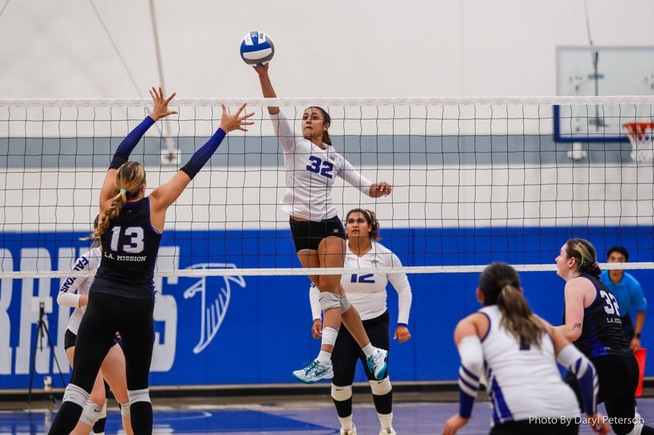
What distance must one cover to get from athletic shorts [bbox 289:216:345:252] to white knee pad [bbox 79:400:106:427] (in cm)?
207

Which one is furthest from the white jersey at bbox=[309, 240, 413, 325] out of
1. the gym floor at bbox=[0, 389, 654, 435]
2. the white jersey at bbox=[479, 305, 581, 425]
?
the white jersey at bbox=[479, 305, 581, 425]

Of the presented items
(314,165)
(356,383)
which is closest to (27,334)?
(356,383)

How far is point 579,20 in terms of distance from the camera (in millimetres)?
13086

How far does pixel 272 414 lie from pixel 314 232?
4.21 metres

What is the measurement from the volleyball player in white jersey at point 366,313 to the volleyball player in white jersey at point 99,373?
2000mm

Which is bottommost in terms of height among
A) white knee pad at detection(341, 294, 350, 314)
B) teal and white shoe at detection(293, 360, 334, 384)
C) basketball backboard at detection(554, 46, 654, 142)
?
teal and white shoe at detection(293, 360, 334, 384)

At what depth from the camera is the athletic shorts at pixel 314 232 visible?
286 inches

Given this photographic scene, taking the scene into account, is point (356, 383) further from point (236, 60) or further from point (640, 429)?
A: point (640, 429)

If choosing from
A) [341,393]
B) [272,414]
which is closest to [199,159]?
[341,393]

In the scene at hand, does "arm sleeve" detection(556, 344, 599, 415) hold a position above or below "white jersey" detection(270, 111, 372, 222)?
below

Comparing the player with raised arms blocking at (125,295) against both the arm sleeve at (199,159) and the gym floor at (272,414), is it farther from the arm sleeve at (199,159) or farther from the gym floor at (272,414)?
the gym floor at (272,414)

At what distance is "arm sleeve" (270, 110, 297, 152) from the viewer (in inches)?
278

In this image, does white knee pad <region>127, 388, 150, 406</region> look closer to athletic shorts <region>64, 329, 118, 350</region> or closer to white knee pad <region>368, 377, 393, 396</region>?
athletic shorts <region>64, 329, 118, 350</region>

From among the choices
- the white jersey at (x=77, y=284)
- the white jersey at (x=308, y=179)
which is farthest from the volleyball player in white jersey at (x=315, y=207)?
the white jersey at (x=77, y=284)
